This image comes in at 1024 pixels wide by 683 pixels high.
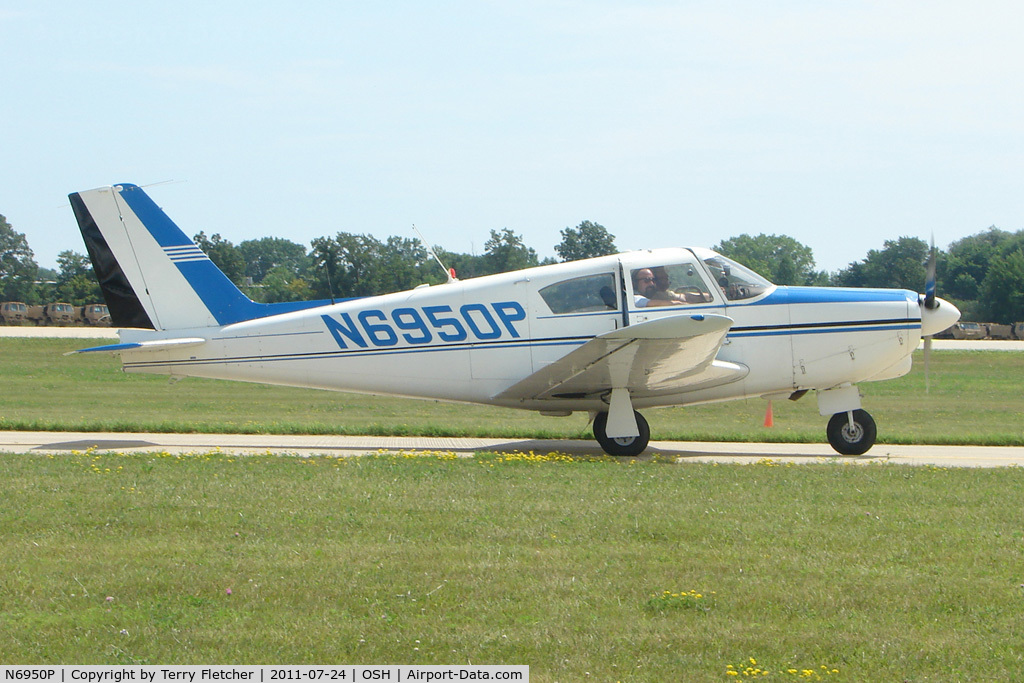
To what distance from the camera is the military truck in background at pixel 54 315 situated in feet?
213

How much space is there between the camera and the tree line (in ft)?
118

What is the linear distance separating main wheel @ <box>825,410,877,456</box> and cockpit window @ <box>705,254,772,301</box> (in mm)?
2163

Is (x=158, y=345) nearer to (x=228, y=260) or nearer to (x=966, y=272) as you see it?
(x=228, y=260)

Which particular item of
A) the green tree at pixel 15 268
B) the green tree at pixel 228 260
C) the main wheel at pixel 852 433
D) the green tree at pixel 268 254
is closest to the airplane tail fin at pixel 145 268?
the main wheel at pixel 852 433

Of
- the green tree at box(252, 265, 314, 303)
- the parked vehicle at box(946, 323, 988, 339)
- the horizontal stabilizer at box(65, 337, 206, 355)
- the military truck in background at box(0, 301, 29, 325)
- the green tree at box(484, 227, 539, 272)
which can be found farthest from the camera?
the military truck in background at box(0, 301, 29, 325)

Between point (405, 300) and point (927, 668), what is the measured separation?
9.37 metres

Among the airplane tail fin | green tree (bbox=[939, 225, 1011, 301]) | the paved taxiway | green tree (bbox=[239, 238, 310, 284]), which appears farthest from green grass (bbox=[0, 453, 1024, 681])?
green tree (bbox=[239, 238, 310, 284])

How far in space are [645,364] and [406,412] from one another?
9.71 m

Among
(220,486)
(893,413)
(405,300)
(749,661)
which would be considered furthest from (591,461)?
(893,413)

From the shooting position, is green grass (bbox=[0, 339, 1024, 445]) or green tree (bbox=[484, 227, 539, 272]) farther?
green tree (bbox=[484, 227, 539, 272])

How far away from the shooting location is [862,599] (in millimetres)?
5902

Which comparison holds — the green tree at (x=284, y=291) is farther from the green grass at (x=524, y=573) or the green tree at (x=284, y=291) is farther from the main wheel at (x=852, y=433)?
the green grass at (x=524, y=573)

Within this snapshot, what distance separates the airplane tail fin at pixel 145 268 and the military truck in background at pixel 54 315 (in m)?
56.5

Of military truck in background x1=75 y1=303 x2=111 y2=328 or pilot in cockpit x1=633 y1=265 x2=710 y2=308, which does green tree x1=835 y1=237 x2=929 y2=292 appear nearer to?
military truck in background x1=75 y1=303 x2=111 y2=328
